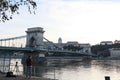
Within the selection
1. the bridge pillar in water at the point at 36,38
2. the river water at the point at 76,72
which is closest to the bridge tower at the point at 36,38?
the bridge pillar in water at the point at 36,38

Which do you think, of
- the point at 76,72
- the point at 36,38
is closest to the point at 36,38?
the point at 36,38

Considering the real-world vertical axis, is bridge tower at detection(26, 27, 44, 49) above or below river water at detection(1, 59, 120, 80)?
A: above

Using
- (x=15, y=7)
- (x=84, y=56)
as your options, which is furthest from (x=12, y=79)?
(x=84, y=56)

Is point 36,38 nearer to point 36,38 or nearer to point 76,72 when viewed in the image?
point 36,38

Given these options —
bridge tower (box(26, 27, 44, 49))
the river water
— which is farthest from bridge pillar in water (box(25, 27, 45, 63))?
the river water

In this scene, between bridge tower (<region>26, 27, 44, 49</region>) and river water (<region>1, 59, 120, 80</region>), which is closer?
river water (<region>1, 59, 120, 80</region>)

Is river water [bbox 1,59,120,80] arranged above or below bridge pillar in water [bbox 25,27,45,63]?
below

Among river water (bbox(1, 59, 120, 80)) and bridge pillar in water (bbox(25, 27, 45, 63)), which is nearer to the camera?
river water (bbox(1, 59, 120, 80))

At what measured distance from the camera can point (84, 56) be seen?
147 m

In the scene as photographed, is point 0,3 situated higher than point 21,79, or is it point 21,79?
point 0,3

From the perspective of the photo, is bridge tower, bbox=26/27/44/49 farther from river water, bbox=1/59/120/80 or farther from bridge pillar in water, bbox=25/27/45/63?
river water, bbox=1/59/120/80

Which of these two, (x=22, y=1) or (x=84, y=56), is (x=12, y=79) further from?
(x=84, y=56)

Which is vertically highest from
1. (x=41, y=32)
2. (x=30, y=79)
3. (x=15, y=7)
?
(x=41, y=32)

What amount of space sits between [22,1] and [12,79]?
354 inches
